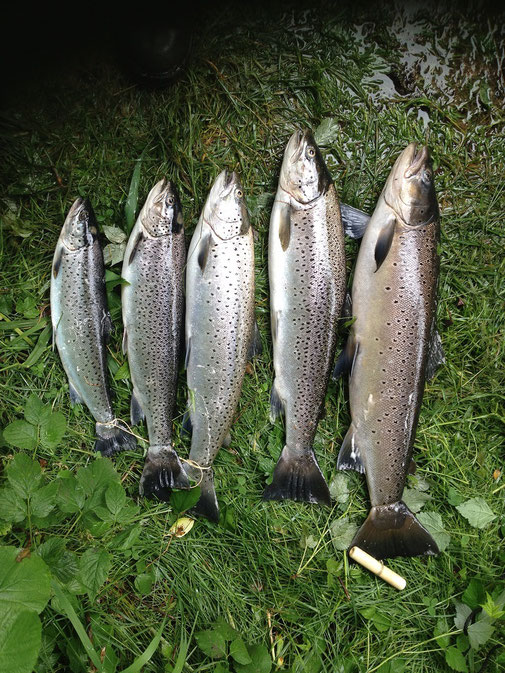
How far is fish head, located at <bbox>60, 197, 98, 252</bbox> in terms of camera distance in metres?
2.57

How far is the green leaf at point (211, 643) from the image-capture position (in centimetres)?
246

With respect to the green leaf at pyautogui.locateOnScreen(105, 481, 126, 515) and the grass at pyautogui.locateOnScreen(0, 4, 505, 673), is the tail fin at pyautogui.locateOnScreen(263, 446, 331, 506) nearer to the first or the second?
the grass at pyautogui.locateOnScreen(0, 4, 505, 673)

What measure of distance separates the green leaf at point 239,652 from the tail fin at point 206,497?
564 millimetres

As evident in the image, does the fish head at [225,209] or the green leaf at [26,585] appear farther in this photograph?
the fish head at [225,209]

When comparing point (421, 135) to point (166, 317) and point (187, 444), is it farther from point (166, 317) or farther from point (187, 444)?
point (187, 444)

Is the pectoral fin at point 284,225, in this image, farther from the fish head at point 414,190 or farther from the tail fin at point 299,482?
the tail fin at point 299,482

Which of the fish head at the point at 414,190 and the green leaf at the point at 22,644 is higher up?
the fish head at the point at 414,190

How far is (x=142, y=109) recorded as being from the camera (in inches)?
108

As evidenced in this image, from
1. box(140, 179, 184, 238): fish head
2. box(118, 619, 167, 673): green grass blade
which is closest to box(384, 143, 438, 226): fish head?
box(140, 179, 184, 238): fish head

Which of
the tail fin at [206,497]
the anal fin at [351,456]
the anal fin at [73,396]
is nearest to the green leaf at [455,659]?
the anal fin at [351,456]

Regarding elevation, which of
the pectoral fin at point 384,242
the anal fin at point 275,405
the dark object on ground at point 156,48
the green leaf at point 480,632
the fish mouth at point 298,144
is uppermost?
the dark object on ground at point 156,48

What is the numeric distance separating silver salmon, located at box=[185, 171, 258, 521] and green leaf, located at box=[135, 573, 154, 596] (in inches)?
16.1

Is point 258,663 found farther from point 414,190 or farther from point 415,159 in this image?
point 415,159

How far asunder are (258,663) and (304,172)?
2.40m
